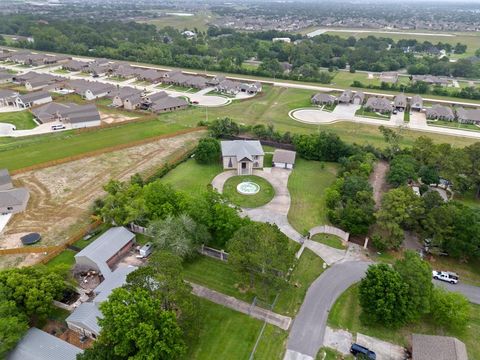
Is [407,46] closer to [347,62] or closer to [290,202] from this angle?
[347,62]

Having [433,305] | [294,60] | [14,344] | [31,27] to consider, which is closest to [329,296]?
[433,305]

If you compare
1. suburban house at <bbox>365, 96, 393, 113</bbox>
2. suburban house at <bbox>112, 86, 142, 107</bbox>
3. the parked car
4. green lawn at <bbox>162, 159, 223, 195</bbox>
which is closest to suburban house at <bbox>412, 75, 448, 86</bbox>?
suburban house at <bbox>365, 96, 393, 113</bbox>

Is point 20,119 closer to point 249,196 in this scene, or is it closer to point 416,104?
point 249,196

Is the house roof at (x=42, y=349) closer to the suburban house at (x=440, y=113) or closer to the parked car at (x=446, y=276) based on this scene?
the parked car at (x=446, y=276)

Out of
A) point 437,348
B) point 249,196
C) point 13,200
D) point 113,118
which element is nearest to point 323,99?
point 249,196

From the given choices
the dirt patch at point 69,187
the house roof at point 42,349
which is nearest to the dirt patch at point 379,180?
the dirt patch at point 69,187

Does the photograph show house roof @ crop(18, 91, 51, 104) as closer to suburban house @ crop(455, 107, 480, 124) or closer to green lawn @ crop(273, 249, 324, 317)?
green lawn @ crop(273, 249, 324, 317)
